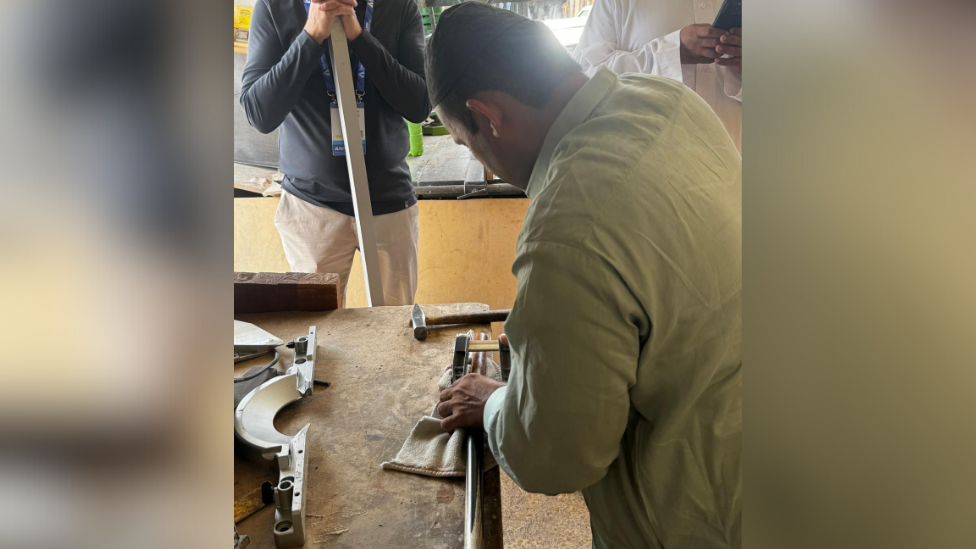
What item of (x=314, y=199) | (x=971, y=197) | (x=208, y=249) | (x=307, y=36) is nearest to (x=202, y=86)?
(x=208, y=249)

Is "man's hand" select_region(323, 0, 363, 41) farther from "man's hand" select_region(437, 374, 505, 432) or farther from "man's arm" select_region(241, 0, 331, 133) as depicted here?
"man's hand" select_region(437, 374, 505, 432)

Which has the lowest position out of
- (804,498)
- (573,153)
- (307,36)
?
(804,498)

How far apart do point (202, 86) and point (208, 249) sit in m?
0.03

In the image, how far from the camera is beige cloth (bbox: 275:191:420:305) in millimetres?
1936

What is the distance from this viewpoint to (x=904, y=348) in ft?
0.42

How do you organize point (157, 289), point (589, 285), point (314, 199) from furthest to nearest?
point (314, 199) → point (589, 285) → point (157, 289)

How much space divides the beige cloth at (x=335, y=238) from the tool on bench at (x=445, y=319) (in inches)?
24.7

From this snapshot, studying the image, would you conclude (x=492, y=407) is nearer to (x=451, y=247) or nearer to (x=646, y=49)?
(x=646, y=49)

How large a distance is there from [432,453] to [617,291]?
35 cm

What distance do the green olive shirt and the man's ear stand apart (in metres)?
0.10

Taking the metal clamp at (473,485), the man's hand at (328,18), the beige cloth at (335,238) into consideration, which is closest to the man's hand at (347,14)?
the man's hand at (328,18)

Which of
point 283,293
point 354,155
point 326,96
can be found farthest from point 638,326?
point 326,96

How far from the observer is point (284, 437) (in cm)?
88

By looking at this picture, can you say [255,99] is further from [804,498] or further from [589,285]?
[804,498]
